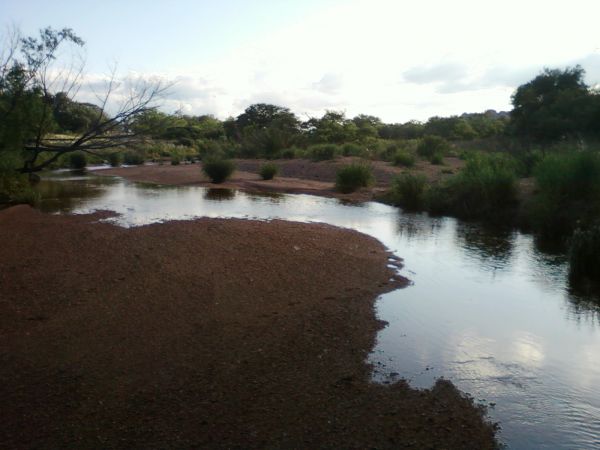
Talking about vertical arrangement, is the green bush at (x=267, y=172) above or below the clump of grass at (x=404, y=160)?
below

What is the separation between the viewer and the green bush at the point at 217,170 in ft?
109

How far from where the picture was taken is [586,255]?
11.8m

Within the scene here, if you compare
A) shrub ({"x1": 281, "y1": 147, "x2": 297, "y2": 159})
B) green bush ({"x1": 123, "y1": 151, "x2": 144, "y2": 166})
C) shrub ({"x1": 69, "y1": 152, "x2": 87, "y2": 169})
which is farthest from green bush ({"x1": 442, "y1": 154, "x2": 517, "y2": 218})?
green bush ({"x1": 123, "y1": 151, "x2": 144, "y2": 166})

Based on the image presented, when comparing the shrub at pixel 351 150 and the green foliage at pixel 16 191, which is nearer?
the green foliage at pixel 16 191

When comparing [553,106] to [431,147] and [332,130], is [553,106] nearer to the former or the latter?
[431,147]

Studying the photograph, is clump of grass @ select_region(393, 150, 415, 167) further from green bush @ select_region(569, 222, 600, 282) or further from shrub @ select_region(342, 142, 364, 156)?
green bush @ select_region(569, 222, 600, 282)

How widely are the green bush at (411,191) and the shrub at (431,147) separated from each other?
18870 mm

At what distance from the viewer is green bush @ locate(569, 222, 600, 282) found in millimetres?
11703

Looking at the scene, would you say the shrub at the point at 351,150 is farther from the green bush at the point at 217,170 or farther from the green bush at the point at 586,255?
the green bush at the point at 586,255

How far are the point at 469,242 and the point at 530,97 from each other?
116ft

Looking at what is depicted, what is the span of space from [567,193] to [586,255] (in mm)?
5462

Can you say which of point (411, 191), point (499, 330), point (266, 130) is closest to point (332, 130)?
point (266, 130)

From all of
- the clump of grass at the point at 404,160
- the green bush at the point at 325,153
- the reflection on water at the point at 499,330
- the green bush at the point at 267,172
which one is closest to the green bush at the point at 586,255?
the reflection on water at the point at 499,330

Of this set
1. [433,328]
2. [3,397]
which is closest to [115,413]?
[3,397]
